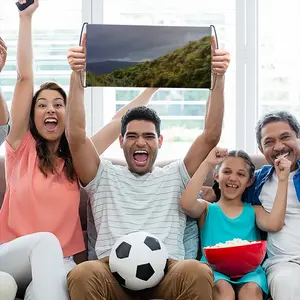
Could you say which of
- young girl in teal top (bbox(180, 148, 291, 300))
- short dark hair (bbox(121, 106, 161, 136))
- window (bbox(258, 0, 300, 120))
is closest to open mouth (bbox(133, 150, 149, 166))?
short dark hair (bbox(121, 106, 161, 136))

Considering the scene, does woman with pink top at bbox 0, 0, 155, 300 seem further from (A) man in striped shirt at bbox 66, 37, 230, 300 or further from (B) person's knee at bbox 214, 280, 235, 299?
(B) person's knee at bbox 214, 280, 235, 299

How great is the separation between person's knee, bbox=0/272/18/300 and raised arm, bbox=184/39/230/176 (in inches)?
35.4

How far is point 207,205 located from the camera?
267 centimetres

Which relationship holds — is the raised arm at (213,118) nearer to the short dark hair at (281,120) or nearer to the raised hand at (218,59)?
the raised hand at (218,59)

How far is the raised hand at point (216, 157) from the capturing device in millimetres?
2524

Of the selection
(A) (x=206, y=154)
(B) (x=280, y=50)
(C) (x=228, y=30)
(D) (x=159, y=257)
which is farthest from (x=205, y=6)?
(D) (x=159, y=257)

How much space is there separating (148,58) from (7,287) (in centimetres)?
98

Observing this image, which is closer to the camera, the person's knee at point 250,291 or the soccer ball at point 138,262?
the soccer ball at point 138,262

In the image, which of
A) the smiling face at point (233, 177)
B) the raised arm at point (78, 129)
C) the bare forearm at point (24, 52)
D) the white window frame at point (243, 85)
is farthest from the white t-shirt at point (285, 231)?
the bare forearm at point (24, 52)

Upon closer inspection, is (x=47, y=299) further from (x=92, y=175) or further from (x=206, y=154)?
(x=206, y=154)

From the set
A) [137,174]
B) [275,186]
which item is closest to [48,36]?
[137,174]

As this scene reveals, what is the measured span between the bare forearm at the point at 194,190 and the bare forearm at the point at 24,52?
2.64 feet

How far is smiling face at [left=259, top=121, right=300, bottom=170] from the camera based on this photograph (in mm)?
2654

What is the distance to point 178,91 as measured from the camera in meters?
3.61
